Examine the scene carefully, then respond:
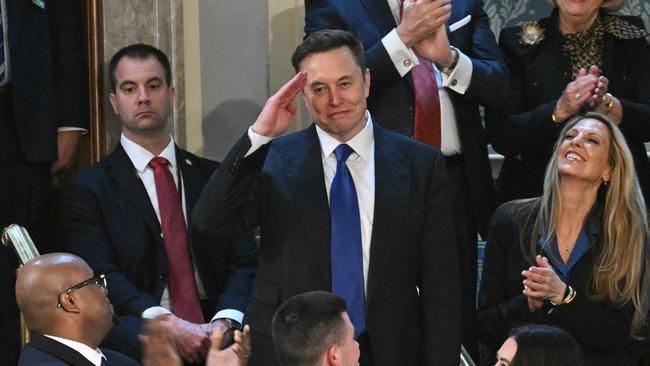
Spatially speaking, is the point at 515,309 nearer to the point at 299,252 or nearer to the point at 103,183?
the point at 299,252

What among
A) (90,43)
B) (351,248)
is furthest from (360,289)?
(90,43)

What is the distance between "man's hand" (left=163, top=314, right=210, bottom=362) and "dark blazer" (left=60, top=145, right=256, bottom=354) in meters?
0.17

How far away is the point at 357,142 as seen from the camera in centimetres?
445

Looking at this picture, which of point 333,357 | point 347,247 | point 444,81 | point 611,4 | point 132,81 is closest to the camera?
point 333,357

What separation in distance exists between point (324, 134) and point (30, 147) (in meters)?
1.21

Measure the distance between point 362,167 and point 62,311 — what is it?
3.42 ft

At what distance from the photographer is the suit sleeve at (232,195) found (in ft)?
14.0

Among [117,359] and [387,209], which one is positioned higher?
[387,209]

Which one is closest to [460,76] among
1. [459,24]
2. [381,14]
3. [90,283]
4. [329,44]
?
[459,24]

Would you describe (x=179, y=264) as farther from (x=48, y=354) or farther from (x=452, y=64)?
(x=452, y=64)

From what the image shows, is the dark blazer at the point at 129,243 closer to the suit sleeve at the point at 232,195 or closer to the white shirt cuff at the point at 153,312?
the white shirt cuff at the point at 153,312

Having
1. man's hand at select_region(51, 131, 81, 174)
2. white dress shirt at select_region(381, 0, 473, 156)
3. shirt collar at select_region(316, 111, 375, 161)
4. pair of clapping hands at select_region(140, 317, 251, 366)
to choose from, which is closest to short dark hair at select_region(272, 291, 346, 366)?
pair of clapping hands at select_region(140, 317, 251, 366)

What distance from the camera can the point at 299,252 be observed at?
4363 mm

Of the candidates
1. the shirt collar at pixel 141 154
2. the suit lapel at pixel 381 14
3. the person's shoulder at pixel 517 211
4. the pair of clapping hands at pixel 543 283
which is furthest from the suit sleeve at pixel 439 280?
the shirt collar at pixel 141 154
